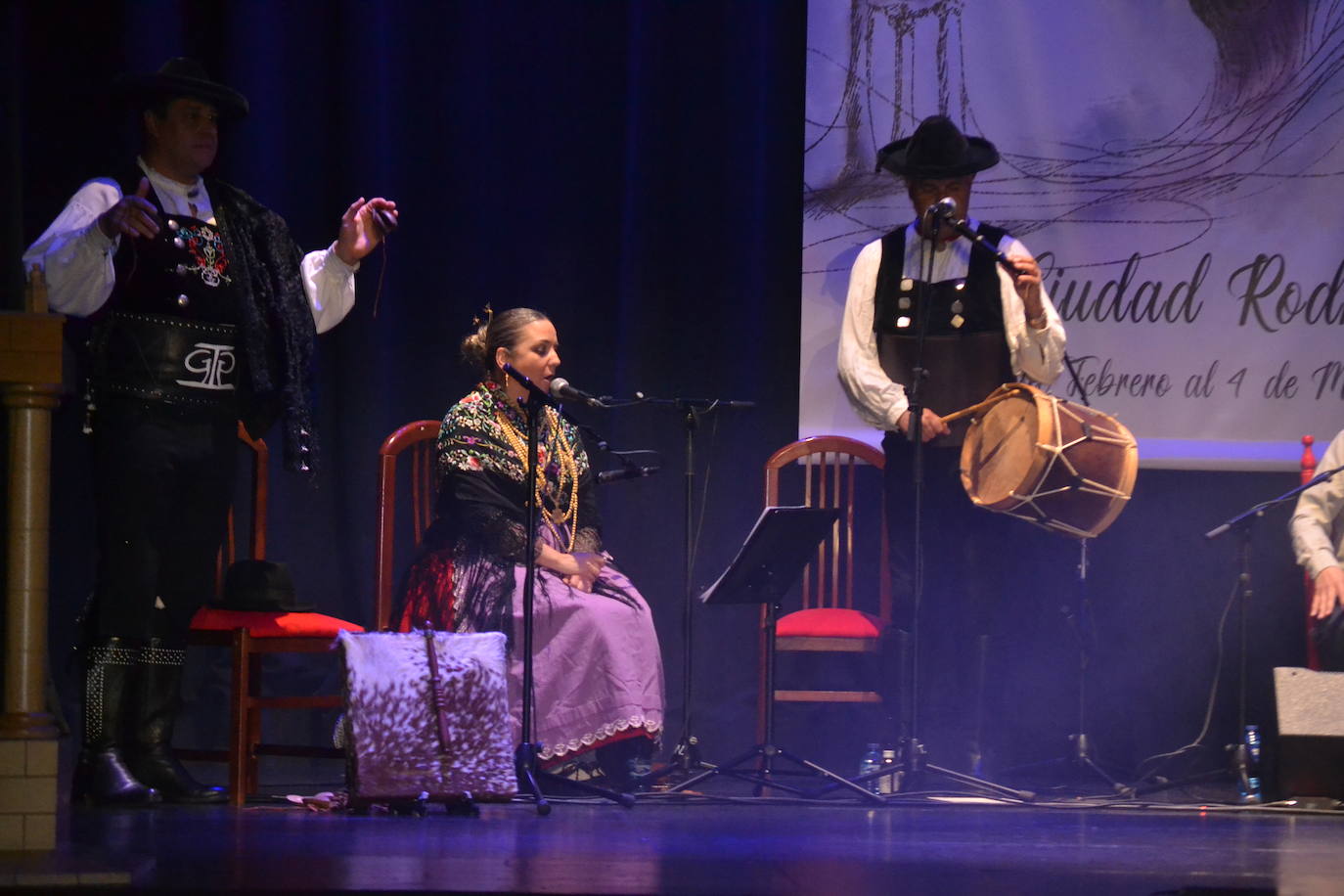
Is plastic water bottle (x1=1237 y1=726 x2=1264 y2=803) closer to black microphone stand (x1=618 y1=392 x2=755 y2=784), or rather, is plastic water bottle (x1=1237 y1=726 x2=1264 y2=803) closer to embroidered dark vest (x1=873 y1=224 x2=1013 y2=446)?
embroidered dark vest (x1=873 y1=224 x2=1013 y2=446)

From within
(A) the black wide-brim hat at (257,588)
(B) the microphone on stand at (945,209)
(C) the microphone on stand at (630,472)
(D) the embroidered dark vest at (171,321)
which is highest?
(B) the microphone on stand at (945,209)

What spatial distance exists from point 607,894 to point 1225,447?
3.24 m

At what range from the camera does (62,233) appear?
3.70 metres

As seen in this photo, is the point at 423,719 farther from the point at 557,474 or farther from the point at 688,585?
the point at 557,474

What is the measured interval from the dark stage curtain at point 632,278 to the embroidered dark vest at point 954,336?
603 mm

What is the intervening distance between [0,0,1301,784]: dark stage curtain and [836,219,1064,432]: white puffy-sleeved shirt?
1.71 feet

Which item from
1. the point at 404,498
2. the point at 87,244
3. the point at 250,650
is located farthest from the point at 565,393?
the point at 404,498

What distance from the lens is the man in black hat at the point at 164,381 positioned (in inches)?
148

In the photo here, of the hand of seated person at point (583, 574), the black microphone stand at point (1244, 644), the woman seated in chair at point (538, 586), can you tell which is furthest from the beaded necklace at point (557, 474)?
the black microphone stand at point (1244, 644)

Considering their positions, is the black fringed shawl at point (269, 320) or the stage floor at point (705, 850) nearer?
the stage floor at point (705, 850)

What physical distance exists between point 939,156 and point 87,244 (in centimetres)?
232

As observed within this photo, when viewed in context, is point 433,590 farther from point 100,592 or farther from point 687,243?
point 687,243

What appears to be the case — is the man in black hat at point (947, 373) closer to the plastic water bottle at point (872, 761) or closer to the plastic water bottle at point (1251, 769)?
the plastic water bottle at point (872, 761)

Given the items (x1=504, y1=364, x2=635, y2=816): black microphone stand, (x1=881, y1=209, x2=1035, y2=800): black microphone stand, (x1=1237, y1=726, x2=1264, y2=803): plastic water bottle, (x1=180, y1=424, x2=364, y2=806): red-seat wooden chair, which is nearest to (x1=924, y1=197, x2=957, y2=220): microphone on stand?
(x1=881, y1=209, x2=1035, y2=800): black microphone stand
